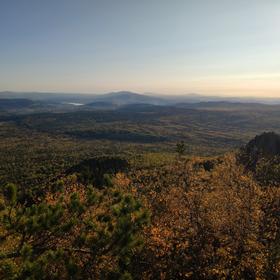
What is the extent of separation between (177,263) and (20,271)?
18031 mm

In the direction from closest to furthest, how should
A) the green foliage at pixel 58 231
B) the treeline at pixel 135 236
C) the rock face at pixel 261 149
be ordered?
the green foliage at pixel 58 231
the treeline at pixel 135 236
the rock face at pixel 261 149

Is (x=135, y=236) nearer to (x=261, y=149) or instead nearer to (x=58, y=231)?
(x=58, y=231)

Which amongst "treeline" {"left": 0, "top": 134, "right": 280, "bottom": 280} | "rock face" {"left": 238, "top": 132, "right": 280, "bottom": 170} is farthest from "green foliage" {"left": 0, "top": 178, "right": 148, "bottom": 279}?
"rock face" {"left": 238, "top": 132, "right": 280, "bottom": 170}

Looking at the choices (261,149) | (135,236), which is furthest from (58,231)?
(261,149)

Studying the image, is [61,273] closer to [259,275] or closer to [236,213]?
[259,275]

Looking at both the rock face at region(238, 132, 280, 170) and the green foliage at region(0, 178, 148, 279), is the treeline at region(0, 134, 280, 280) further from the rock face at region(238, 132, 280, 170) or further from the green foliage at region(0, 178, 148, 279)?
the rock face at region(238, 132, 280, 170)

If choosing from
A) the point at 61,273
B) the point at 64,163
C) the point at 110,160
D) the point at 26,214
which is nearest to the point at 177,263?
the point at 61,273

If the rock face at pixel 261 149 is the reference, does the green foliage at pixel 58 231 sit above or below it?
above

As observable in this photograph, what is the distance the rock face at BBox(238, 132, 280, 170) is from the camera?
8062cm

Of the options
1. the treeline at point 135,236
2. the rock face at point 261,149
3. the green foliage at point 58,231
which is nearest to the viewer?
the green foliage at point 58,231

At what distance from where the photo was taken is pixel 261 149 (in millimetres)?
84562

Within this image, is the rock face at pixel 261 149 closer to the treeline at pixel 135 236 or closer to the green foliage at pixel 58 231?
the treeline at pixel 135 236

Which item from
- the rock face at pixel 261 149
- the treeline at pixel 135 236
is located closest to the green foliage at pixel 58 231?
the treeline at pixel 135 236

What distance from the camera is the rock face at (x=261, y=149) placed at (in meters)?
80.6
